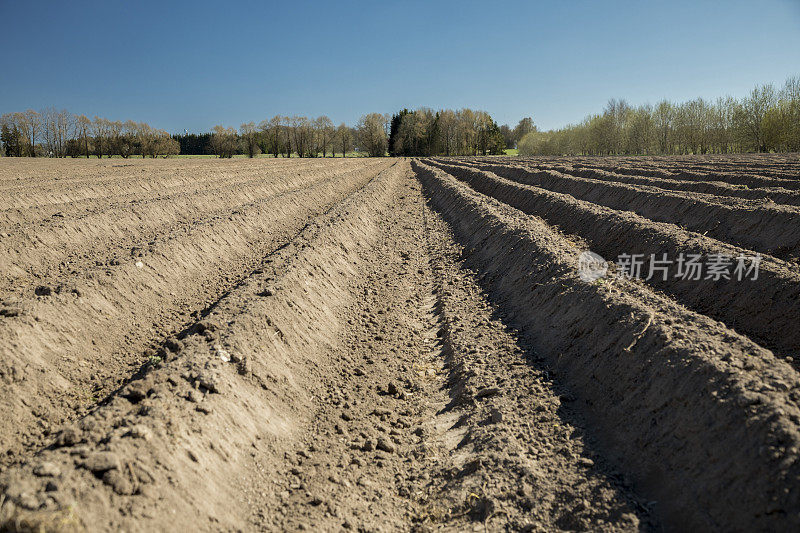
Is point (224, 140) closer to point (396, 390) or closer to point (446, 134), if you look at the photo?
point (446, 134)

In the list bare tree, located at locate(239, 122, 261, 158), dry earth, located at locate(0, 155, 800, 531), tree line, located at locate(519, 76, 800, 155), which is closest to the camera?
dry earth, located at locate(0, 155, 800, 531)

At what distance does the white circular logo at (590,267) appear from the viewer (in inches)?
265

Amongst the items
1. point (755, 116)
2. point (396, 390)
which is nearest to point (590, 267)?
point (396, 390)

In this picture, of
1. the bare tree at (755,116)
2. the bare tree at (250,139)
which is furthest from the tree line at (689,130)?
the bare tree at (250,139)

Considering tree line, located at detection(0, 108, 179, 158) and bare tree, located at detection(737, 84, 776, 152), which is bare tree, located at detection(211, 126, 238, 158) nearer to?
tree line, located at detection(0, 108, 179, 158)

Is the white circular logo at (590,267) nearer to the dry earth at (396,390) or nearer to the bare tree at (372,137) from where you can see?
the dry earth at (396,390)

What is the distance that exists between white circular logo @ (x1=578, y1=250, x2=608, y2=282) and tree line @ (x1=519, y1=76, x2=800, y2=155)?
235ft

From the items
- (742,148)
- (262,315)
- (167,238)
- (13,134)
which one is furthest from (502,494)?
(13,134)

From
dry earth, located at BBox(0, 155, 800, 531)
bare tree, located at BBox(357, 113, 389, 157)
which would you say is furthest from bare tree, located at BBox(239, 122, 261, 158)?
dry earth, located at BBox(0, 155, 800, 531)

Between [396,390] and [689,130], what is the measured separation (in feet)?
289

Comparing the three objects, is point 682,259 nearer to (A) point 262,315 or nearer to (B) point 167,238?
(A) point 262,315

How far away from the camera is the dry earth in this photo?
3.14 m

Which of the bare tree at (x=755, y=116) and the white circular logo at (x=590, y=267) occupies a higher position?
the bare tree at (x=755, y=116)

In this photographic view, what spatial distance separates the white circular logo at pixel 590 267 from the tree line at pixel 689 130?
71617 millimetres
